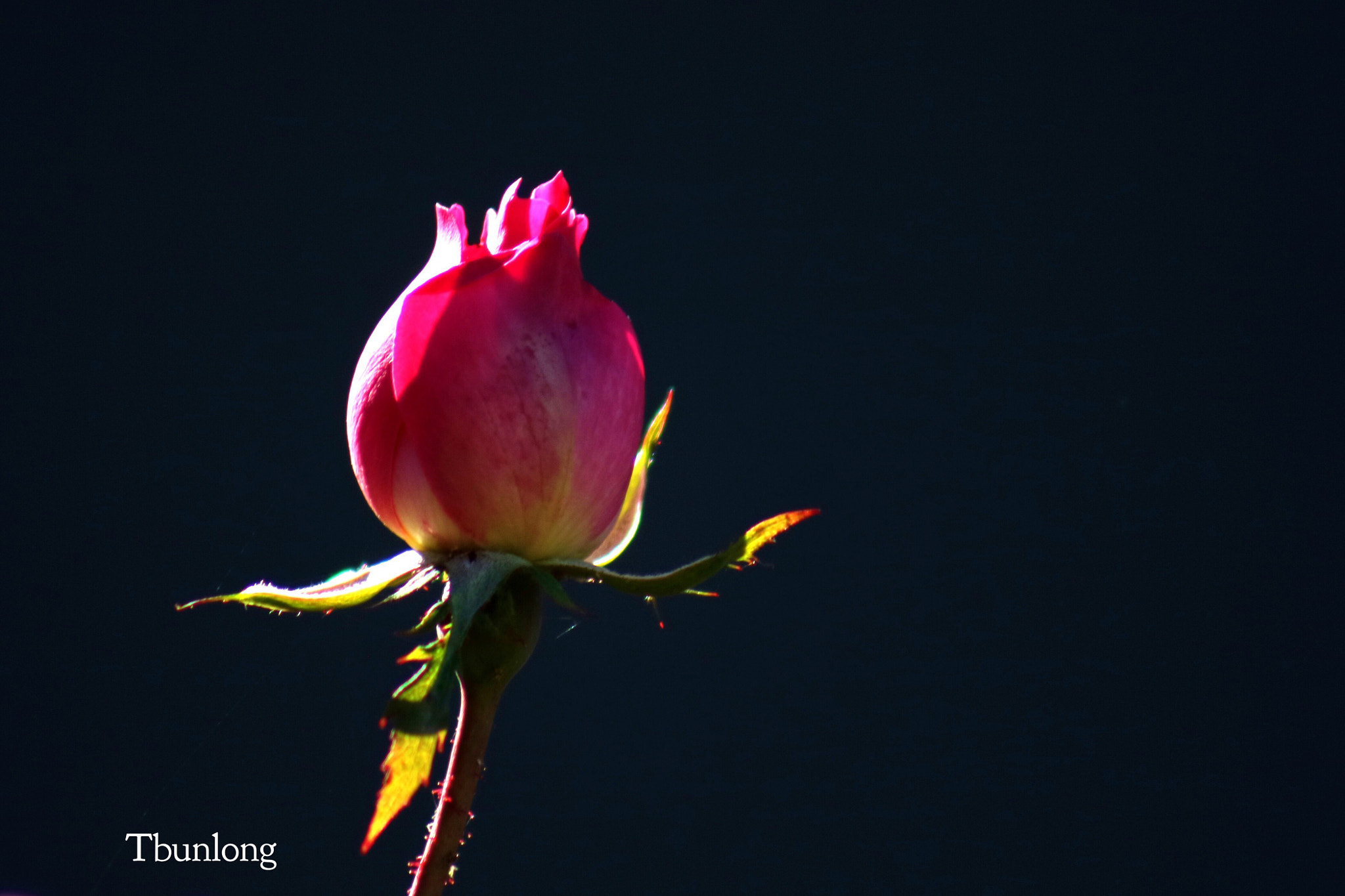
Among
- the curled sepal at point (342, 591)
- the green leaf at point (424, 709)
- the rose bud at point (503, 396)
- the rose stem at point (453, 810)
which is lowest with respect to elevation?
the rose stem at point (453, 810)

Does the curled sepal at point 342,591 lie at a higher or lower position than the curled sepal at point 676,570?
higher

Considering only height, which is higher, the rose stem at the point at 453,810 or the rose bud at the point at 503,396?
the rose bud at the point at 503,396

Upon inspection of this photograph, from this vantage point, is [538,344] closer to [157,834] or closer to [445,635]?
[445,635]

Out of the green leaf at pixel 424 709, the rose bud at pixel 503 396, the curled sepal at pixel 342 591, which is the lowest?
the green leaf at pixel 424 709
